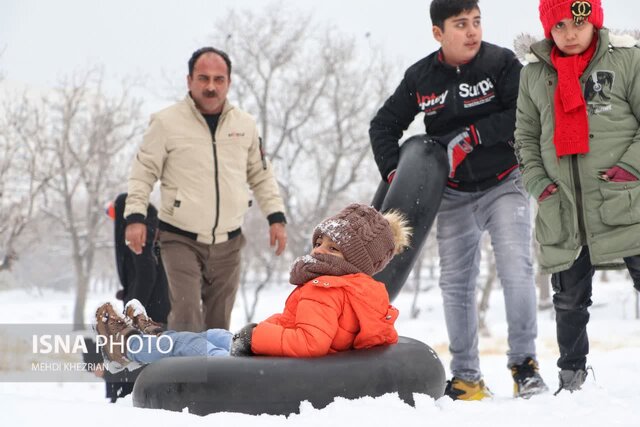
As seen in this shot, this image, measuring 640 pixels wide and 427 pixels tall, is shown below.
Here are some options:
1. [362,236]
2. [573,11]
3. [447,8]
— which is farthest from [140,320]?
[573,11]

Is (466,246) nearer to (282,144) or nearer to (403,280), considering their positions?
(403,280)

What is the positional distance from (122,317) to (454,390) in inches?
68.1

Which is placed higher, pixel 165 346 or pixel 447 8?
pixel 447 8

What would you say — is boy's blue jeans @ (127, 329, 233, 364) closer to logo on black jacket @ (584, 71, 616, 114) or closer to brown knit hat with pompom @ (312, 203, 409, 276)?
brown knit hat with pompom @ (312, 203, 409, 276)

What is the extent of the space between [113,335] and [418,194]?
1.68 m

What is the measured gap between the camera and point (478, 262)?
3824 mm

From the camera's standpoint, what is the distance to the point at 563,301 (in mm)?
3172

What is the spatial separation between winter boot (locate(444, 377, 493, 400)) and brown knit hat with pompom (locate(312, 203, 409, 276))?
41.6 inches

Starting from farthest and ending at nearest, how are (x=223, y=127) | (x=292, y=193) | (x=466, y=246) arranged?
1. (x=292, y=193)
2. (x=223, y=127)
3. (x=466, y=246)

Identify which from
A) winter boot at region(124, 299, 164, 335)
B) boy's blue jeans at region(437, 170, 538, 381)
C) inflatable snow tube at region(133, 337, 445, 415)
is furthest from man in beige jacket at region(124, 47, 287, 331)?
inflatable snow tube at region(133, 337, 445, 415)

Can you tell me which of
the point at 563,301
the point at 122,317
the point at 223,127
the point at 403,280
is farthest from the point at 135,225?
the point at 563,301

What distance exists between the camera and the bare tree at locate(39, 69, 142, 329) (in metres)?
19.9

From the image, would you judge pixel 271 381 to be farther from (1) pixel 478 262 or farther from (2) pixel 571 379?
(1) pixel 478 262

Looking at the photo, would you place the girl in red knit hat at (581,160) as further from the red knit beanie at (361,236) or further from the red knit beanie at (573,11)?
the red knit beanie at (361,236)
